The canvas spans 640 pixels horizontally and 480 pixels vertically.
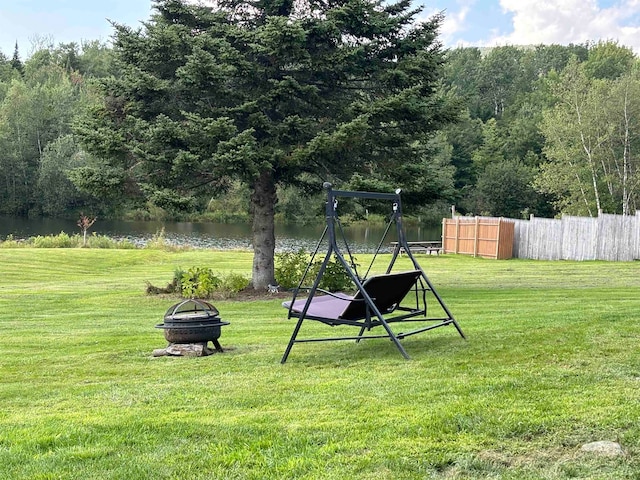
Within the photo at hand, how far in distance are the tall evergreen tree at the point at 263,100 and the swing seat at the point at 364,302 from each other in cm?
551

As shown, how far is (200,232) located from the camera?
46.0 meters

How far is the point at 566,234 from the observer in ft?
84.0

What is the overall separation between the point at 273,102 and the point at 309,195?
2496mm

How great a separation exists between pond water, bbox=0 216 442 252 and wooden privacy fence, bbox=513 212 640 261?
31.2 ft

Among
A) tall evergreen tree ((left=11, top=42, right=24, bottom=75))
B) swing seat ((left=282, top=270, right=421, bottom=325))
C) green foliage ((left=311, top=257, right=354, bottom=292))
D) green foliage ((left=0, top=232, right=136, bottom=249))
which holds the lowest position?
green foliage ((left=0, top=232, right=136, bottom=249))

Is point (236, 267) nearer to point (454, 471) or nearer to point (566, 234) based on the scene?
point (566, 234)

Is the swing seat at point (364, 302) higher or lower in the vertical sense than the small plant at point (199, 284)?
higher

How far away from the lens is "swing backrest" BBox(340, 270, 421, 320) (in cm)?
564

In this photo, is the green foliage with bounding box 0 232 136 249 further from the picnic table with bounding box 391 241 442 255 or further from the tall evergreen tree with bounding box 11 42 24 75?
the tall evergreen tree with bounding box 11 42 24 75

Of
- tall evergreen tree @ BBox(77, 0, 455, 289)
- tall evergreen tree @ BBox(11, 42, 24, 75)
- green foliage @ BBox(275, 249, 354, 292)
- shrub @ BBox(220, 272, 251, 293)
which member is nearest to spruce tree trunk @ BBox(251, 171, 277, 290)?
tall evergreen tree @ BBox(77, 0, 455, 289)

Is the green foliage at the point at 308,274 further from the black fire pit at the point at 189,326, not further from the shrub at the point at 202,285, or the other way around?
the black fire pit at the point at 189,326

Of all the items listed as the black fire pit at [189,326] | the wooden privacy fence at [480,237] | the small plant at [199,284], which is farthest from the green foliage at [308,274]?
the wooden privacy fence at [480,237]

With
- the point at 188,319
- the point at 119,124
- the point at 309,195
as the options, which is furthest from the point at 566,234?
the point at 188,319

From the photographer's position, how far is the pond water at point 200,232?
125 ft
